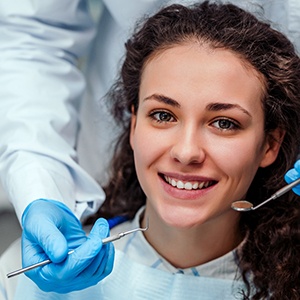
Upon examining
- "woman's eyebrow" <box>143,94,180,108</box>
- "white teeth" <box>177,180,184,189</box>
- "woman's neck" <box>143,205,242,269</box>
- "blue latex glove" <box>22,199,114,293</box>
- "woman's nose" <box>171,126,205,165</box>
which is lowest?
"woman's neck" <box>143,205,242,269</box>

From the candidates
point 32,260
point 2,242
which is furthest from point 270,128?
point 2,242

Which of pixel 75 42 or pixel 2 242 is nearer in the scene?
pixel 75 42

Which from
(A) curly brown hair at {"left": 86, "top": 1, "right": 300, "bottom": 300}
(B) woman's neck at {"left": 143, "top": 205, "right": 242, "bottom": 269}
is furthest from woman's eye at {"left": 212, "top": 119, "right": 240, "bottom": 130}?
(B) woman's neck at {"left": 143, "top": 205, "right": 242, "bottom": 269}

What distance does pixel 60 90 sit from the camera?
6.80ft

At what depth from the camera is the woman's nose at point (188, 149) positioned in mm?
1580

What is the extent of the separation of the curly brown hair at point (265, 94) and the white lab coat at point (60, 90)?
114 millimetres

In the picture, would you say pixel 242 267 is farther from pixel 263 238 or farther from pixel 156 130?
pixel 156 130

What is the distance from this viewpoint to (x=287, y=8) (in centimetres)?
177

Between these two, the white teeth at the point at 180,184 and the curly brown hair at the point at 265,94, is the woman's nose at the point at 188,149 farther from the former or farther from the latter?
the curly brown hair at the point at 265,94

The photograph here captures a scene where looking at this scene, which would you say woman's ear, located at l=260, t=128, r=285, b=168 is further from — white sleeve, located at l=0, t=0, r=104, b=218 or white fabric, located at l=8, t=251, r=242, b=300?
white sleeve, located at l=0, t=0, r=104, b=218

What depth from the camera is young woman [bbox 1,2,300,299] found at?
5.33 ft

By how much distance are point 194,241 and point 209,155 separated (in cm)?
27

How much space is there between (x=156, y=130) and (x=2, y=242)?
1.61 m

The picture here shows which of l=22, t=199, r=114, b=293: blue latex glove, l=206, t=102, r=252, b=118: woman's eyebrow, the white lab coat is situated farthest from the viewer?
the white lab coat
